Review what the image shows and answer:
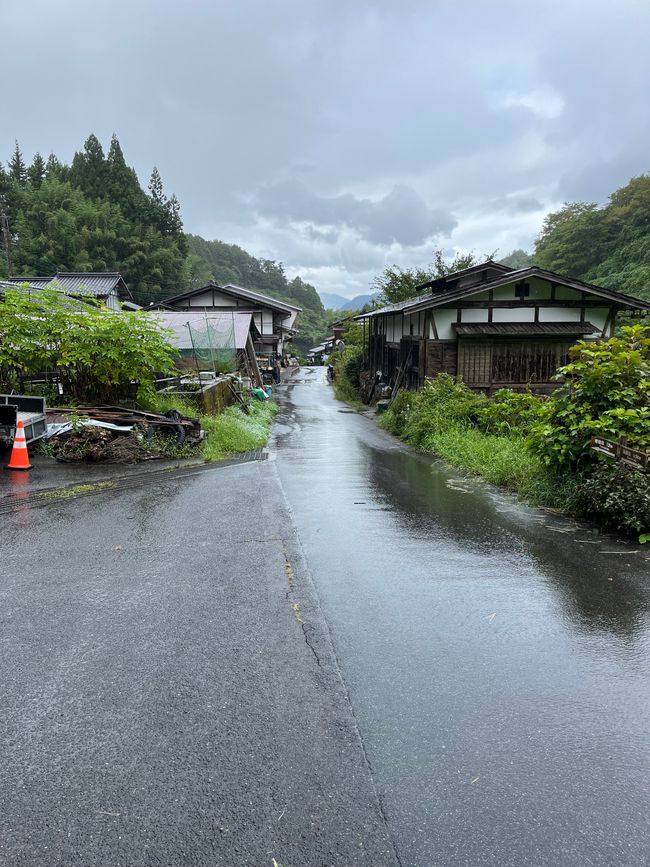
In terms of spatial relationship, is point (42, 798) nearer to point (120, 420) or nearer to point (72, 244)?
point (120, 420)

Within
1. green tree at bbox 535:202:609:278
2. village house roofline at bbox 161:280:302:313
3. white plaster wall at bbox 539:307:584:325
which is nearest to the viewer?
white plaster wall at bbox 539:307:584:325

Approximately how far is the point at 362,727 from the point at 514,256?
109m

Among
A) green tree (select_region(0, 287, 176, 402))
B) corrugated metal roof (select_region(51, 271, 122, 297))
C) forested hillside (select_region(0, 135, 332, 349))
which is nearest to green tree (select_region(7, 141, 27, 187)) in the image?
forested hillside (select_region(0, 135, 332, 349))

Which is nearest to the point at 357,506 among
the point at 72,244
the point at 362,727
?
the point at 362,727

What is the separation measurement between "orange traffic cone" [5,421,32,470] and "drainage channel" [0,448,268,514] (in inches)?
49.6

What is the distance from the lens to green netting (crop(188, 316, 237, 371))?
18.5m

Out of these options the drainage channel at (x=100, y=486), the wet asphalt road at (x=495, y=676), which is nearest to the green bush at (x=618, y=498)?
the wet asphalt road at (x=495, y=676)

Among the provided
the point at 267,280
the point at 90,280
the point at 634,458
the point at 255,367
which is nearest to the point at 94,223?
the point at 90,280

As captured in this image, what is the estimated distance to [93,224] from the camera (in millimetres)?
52562

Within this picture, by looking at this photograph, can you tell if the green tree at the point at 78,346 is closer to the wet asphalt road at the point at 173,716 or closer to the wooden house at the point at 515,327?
the wet asphalt road at the point at 173,716

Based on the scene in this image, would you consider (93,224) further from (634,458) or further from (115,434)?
(634,458)

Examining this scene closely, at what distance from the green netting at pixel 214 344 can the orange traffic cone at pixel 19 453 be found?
28.6ft

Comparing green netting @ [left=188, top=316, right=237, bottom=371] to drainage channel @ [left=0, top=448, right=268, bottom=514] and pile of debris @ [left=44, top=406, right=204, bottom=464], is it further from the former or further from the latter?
drainage channel @ [left=0, top=448, right=268, bottom=514]

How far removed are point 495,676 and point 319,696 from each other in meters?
1.09
